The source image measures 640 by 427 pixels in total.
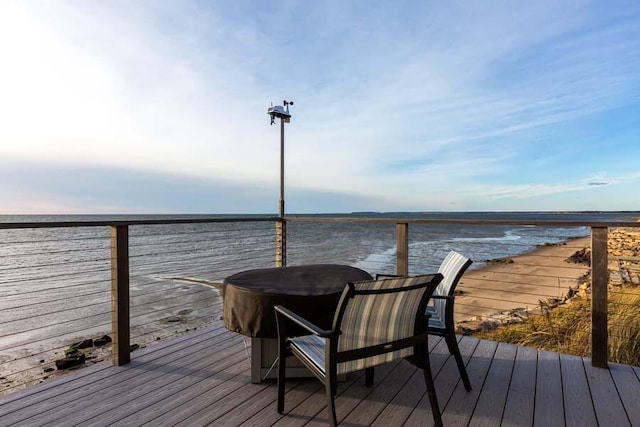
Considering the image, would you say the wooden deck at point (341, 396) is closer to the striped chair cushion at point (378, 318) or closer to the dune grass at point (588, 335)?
the dune grass at point (588, 335)

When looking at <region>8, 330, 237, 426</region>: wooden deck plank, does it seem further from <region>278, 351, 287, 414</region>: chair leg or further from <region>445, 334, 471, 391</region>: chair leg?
<region>445, 334, 471, 391</region>: chair leg

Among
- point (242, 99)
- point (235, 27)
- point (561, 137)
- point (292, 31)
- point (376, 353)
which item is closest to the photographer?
point (376, 353)

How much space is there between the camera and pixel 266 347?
83.7 inches

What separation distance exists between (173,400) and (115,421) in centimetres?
29

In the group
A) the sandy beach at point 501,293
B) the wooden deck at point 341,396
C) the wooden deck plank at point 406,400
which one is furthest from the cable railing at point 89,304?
the wooden deck plank at point 406,400

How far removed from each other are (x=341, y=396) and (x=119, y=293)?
161cm

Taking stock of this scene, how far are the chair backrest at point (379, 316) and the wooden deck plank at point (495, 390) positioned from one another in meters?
0.60

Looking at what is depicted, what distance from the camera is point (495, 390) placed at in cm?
203

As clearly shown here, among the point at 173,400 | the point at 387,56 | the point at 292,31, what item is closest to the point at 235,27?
the point at 292,31

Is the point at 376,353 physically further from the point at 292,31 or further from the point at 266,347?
the point at 292,31

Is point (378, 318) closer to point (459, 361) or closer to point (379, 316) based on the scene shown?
point (379, 316)

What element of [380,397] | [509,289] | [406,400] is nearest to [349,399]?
[380,397]

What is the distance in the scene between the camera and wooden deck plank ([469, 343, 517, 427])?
1.74 metres

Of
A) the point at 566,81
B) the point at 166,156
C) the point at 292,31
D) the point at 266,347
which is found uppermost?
the point at 292,31
